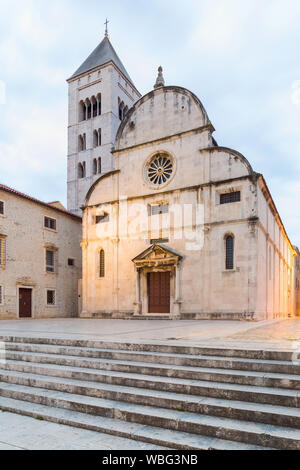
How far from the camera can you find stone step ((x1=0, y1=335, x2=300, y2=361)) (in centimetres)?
610

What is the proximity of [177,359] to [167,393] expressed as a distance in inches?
37.7

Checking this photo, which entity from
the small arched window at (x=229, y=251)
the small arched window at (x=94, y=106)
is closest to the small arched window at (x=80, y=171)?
the small arched window at (x=94, y=106)

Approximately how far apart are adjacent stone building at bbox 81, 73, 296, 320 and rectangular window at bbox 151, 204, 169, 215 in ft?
0.26

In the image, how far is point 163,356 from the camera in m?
6.65

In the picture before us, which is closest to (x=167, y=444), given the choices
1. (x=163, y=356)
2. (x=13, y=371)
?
(x=163, y=356)

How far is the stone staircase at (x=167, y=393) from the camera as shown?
4.54 metres

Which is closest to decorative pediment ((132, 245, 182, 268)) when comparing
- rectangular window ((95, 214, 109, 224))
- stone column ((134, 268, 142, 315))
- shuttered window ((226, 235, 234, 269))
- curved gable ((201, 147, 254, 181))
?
stone column ((134, 268, 142, 315))

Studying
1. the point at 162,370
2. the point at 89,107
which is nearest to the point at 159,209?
the point at 162,370

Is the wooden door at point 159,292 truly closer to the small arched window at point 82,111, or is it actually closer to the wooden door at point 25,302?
the wooden door at point 25,302

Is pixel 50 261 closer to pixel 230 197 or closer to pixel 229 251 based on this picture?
pixel 229 251

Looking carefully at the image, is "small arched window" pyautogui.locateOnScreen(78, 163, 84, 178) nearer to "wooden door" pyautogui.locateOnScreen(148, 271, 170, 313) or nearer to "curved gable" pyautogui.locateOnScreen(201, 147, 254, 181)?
"wooden door" pyautogui.locateOnScreen(148, 271, 170, 313)

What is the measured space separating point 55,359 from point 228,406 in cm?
430

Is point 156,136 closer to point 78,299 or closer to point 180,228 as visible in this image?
point 180,228

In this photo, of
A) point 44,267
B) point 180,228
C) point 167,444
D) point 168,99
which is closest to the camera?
point 167,444
